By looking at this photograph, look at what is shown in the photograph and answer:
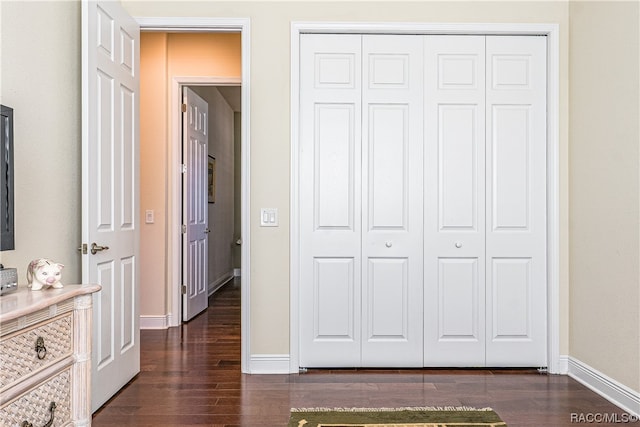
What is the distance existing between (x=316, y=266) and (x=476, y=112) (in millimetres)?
1513

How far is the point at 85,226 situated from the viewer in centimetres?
257

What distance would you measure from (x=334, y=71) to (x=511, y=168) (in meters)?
1.38

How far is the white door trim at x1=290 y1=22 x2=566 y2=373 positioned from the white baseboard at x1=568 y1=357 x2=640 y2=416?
0.13m

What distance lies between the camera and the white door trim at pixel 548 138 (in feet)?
10.8

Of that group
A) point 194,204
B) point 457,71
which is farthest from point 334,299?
point 194,204

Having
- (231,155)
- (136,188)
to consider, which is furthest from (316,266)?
(231,155)

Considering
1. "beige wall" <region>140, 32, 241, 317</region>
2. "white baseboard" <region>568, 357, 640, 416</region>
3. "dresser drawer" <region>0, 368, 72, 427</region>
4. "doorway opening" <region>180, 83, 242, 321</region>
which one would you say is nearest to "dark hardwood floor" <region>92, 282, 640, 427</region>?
"white baseboard" <region>568, 357, 640, 416</region>

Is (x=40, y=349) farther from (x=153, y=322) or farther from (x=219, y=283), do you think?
(x=219, y=283)

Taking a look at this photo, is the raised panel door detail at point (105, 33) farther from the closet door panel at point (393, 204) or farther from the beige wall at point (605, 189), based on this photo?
the beige wall at point (605, 189)

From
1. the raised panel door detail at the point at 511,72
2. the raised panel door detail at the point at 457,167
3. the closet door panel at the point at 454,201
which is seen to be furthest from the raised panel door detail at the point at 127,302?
the raised panel door detail at the point at 511,72

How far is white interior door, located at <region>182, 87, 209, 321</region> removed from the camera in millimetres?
4820

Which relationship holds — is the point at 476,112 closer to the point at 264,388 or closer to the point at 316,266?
the point at 316,266

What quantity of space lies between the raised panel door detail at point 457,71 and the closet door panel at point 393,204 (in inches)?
6.0

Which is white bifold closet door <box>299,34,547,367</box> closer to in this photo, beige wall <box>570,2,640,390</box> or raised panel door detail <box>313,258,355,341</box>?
raised panel door detail <box>313,258,355,341</box>
